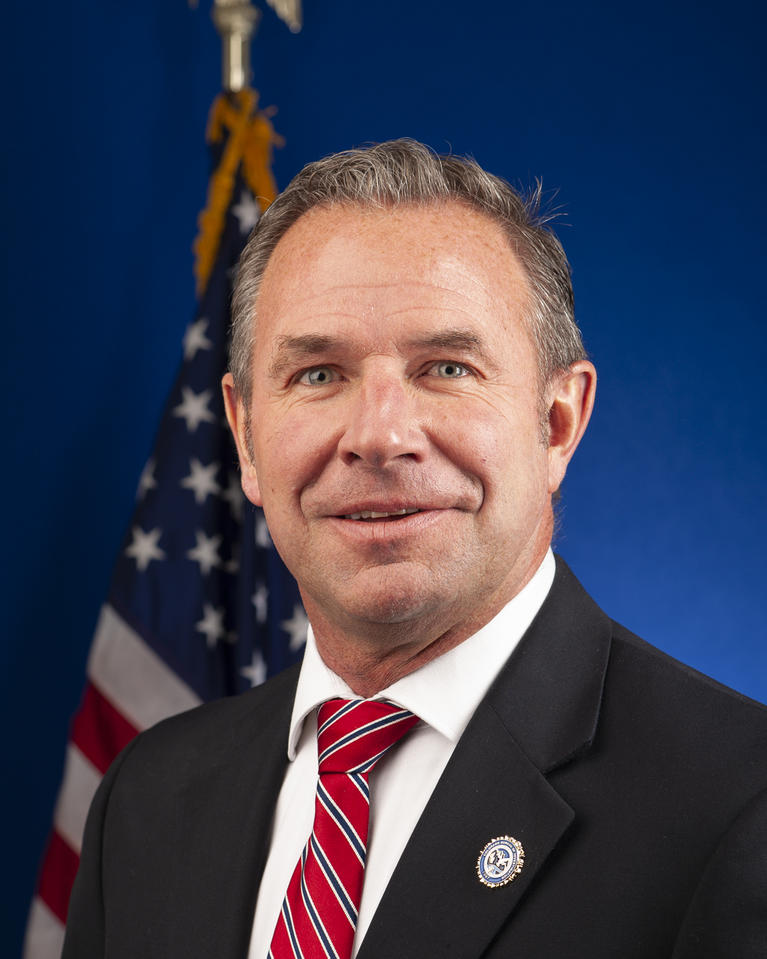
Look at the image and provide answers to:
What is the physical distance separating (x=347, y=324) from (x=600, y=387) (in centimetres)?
161

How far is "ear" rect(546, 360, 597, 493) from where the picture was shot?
154 cm

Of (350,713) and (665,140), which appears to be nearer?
(350,713)

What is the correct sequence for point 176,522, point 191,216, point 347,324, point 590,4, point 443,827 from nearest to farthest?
point 443,827
point 347,324
point 176,522
point 590,4
point 191,216

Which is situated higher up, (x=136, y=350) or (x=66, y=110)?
(x=66, y=110)

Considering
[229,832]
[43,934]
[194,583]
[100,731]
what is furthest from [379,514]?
[43,934]

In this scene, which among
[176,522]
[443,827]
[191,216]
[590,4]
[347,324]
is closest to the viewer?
[443,827]

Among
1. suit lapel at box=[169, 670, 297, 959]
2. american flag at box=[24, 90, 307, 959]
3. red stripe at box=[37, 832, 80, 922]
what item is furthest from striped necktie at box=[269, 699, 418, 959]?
red stripe at box=[37, 832, 80, 922]

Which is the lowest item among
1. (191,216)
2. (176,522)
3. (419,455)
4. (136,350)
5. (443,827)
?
(443,827)

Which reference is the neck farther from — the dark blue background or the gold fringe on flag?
the gold fringe on flag

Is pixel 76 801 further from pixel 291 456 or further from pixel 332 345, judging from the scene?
pixel 332 345

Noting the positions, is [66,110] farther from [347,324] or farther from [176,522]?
[347,324]

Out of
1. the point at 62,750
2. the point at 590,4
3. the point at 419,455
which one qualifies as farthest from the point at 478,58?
the point at 62,750

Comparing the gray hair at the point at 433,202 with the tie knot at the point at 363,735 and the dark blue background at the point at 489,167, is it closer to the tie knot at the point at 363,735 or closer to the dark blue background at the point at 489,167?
the tie knot at the point at 363,735

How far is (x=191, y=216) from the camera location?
10.5 feet
